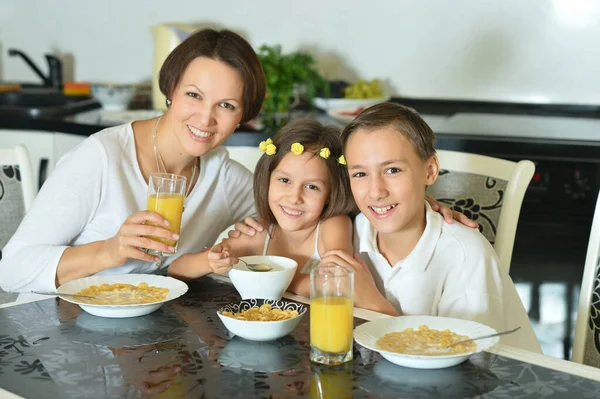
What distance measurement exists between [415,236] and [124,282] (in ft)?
2.17

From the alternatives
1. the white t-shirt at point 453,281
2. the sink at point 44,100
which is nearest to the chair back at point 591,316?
the white t-shirt at point 453,281

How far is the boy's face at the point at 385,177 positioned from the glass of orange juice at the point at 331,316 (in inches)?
17.9

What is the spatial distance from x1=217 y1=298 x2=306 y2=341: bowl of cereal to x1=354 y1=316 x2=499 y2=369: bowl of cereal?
0.12 meters

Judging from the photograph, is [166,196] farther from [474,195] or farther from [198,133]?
[474,195]

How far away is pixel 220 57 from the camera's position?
198 centimetres

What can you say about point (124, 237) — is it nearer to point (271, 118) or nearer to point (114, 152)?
point (114, 152)

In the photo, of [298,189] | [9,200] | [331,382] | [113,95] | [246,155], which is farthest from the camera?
→ [113,95]

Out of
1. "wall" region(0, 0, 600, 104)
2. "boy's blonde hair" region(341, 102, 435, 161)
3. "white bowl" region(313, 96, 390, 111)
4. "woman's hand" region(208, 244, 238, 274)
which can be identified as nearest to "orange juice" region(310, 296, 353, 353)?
"woman's hand" region(208, 244, 238, 274)

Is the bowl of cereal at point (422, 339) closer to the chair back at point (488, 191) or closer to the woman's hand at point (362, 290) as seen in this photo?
the woman's hand at point (362, 290)

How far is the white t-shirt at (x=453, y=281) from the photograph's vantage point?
1.78m

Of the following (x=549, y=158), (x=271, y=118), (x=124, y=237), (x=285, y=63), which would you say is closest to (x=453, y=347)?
(x=124, y=237)

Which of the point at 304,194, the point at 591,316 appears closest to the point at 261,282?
the point at 304,194

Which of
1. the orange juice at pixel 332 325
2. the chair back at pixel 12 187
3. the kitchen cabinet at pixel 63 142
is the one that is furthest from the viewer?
the kitchen cabinet at pixel 63 142

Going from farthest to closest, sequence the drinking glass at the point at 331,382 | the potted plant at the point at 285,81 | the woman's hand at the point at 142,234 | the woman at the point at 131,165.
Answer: the potted plant at the point at 285,81
the woman at the point at 131,165
the woman's hand at the point at 142,234
the drinking glass at the point at 331,382
